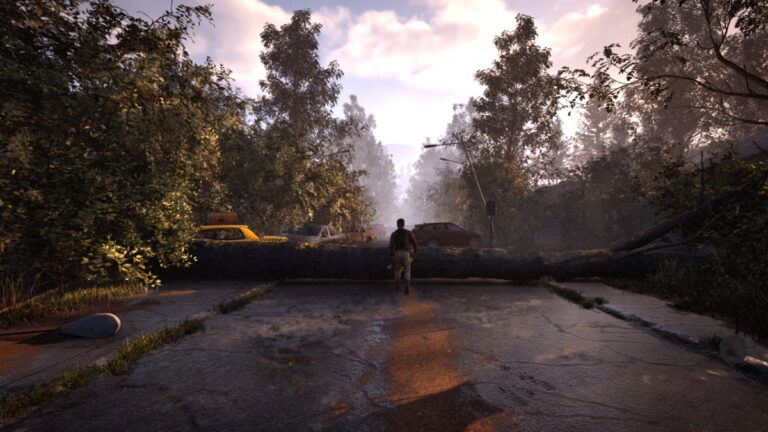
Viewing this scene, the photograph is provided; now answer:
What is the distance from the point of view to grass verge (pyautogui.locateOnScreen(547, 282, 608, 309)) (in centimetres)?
664

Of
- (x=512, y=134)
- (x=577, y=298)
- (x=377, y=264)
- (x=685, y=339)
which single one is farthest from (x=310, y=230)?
(x=512, y=134)

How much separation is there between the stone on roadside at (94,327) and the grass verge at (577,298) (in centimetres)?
770

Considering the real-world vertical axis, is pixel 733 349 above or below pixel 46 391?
above

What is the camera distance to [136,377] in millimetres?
3410

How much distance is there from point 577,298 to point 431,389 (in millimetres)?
5277

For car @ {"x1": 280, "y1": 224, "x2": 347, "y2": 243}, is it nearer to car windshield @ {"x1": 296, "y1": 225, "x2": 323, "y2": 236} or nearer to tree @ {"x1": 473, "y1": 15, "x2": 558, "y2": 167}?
car windshield @ {"x1": 296, "y1": 225, "x2": 323, "y2": 236}

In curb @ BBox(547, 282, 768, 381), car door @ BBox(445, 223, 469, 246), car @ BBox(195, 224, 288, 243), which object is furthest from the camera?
car door @ BBox(445, 223, 469, 246)

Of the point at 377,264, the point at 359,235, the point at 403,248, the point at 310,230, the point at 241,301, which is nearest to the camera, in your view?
the point at 241,301

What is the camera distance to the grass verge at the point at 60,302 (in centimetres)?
520

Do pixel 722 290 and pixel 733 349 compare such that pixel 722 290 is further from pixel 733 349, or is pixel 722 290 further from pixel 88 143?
pixel 88 143

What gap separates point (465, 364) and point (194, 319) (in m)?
4.02

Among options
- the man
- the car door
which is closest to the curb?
the man

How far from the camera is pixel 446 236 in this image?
62.0ft

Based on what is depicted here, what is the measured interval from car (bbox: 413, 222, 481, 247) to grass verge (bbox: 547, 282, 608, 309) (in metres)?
10.2
